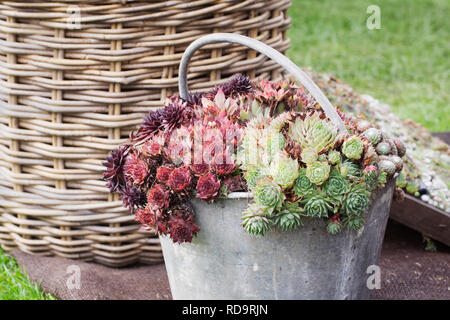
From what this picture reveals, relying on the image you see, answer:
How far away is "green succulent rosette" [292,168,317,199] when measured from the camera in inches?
53.3

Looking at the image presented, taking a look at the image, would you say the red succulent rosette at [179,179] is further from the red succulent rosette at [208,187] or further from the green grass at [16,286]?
the green grass at [16,286]

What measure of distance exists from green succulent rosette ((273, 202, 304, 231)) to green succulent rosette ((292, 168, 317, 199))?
3 cm

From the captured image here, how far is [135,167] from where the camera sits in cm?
147

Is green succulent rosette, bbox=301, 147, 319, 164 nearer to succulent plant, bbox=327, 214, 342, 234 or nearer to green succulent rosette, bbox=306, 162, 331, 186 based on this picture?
green succulent rosette, bbox=306, 162, 331, 186

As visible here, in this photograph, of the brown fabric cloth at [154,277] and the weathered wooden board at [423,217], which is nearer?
the brown fabric cloth at [154,277]

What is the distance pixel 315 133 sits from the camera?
1387 millimetres

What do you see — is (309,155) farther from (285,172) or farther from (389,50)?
(389,50)

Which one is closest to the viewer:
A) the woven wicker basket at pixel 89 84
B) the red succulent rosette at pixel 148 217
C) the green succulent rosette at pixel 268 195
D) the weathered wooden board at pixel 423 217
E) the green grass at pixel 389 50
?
the green succulent rosette at pixel 268 195

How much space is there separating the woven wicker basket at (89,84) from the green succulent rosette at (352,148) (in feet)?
2.25

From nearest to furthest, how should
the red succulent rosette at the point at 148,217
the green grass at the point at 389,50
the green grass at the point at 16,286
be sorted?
the red succulent rosette at the point at 148,217, the green grass at the point at 16,286, the green grass at the point at 389,50

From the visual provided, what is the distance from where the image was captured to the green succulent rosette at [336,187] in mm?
1354

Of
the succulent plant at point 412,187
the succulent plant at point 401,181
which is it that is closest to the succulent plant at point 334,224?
the succulent plant at point 401,181

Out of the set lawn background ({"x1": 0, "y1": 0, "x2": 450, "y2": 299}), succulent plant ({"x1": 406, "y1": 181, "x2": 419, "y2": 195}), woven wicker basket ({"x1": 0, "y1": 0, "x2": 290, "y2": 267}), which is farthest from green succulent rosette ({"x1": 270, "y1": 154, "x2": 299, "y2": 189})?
lawn background ({"x1": 0, "y1": 0, "x2": 450, "y2": 299})
